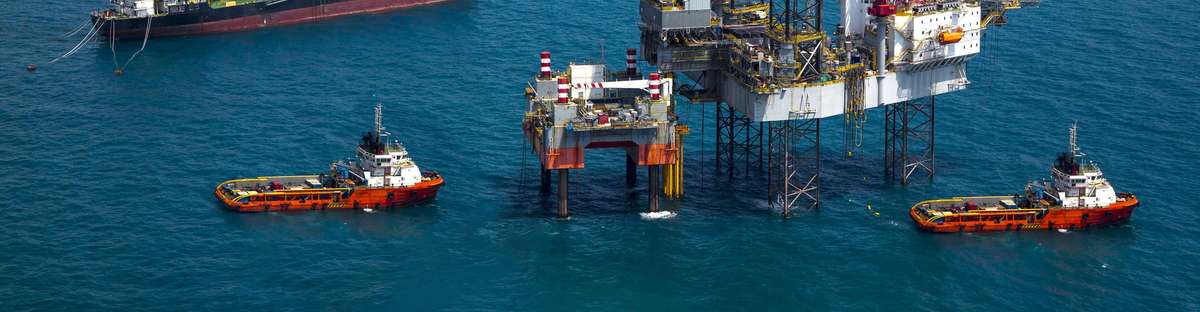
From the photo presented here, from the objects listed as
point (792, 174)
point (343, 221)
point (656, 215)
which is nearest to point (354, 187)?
point (343, 221)

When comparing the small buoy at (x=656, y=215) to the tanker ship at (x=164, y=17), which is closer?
the small buoy at (x=656, y=215)

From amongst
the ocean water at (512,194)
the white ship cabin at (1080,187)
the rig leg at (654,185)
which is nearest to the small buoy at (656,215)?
the rig leg at (654,185)

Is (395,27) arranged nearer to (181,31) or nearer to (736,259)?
(181,31)

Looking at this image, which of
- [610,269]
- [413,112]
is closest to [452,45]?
[413,112]

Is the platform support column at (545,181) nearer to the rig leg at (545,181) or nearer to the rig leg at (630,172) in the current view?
the rig leg at (545,181)

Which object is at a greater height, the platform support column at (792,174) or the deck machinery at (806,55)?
the deck machinery at (806,55)

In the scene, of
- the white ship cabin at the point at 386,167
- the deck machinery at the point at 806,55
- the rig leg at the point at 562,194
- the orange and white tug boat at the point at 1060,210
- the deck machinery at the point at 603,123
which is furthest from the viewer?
the white ship cabin at the point at 386,167

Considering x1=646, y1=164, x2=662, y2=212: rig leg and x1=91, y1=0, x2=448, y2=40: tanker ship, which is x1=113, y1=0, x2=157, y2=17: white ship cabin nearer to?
x1=91, y1=0, x2=448, y2=40: tanker ship
